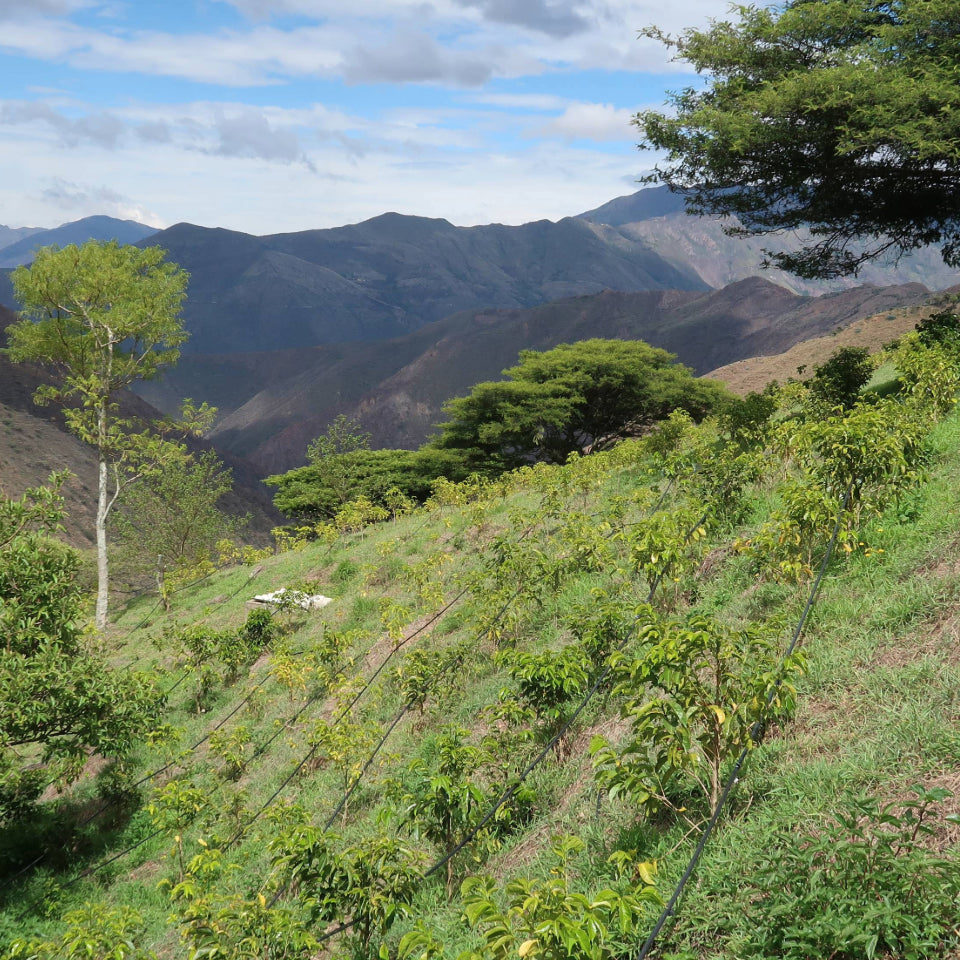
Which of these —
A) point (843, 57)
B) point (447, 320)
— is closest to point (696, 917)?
point (843, 57)

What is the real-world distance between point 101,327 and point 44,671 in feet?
52.1

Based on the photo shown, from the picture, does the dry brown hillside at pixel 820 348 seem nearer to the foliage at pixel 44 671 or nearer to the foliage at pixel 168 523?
the foliage at pixel 168 523

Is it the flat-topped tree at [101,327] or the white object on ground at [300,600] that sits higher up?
the flat-topped tree at [101,327]

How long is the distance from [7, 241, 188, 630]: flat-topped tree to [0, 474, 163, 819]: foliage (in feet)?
36.9

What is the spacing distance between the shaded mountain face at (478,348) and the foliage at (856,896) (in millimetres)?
94770

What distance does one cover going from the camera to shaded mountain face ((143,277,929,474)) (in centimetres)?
10275

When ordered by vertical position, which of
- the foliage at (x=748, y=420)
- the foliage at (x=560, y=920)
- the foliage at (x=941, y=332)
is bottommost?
the foliage at (x=560, y=920)

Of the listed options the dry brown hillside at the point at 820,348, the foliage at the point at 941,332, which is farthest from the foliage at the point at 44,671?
the dry brown hillside at the point at 820,348

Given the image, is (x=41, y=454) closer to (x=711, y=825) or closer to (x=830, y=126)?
(x=830, y=126)

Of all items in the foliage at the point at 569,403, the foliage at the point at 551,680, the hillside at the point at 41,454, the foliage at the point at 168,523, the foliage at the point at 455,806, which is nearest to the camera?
the foliage at the point at 455,806

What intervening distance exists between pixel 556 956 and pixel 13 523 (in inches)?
317

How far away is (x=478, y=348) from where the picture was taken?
11838 cm

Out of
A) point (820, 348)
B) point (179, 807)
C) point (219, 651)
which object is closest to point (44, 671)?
point (179, 807)

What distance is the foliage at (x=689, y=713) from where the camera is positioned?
397cm
